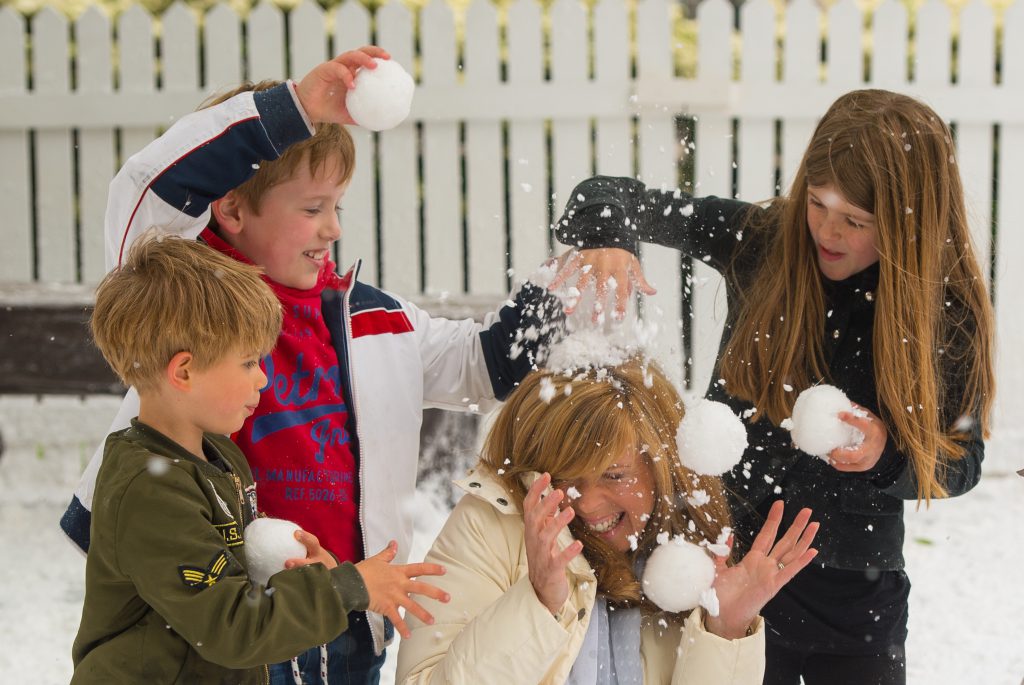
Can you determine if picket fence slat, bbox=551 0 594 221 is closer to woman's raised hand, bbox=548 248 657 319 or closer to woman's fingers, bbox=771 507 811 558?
woman's raised hand, bbox=548 248 657 319

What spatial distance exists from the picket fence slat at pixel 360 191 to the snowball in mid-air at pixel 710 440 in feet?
9.90

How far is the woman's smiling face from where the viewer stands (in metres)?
1.77

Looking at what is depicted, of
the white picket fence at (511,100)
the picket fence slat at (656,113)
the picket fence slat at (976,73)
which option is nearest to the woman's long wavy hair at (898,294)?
the picket fence slat at (656,113)

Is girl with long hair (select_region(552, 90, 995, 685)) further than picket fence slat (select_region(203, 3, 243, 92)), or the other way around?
picket fence slat (select_region(203, 3, 243, 92))

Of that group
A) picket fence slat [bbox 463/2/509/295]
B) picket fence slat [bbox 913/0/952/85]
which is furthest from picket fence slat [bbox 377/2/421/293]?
picket fence slat [bbox 913/0/952/85]

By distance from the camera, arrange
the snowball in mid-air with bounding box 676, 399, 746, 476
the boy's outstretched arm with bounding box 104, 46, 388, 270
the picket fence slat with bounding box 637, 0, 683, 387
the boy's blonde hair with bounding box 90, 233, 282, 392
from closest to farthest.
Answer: the boy's blonde hair with bounding box 90, 233, 282, 392, the boy's outstretched arm with bounding box 104, 46, 388, 270, the snowball in mid-air with bounding box 676, 399, 746, 476, the picket fence slat with bounding box 637, 0, 683, 387

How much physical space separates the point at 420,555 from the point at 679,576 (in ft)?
6.51

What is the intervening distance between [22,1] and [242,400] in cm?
473

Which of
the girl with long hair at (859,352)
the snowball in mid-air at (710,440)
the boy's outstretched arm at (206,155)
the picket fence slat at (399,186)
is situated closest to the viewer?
the boy's outstretched arm at (206,155)

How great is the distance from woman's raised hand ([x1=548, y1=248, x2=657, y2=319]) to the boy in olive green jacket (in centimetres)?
55

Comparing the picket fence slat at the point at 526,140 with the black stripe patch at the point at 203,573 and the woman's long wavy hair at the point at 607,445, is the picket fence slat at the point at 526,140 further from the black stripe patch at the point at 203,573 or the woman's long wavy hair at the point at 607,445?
the black stripe patch at the point at 203,573

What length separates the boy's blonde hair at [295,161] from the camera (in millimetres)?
1824

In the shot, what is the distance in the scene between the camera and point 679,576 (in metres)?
1.73

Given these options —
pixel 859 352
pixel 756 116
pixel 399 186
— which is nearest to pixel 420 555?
pixel 399 186
